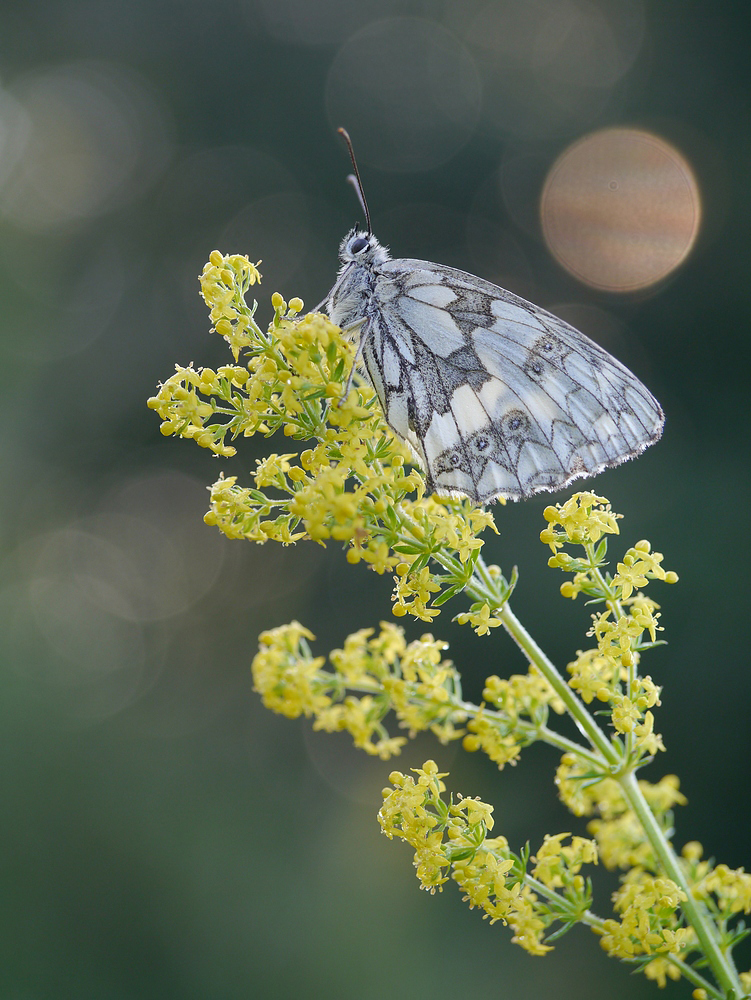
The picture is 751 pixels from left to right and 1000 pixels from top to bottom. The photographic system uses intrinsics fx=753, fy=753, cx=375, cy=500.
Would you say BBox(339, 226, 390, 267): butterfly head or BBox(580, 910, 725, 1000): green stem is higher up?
BBox(339, 226, 390, 267): butterfly head

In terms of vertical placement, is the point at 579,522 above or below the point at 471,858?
above

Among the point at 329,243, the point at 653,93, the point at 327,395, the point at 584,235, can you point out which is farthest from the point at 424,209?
the point at 327,395

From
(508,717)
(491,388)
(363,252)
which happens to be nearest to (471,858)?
(508,717)

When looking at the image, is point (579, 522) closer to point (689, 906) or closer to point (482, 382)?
point (482, 382)

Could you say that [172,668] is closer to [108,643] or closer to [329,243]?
[108,643]

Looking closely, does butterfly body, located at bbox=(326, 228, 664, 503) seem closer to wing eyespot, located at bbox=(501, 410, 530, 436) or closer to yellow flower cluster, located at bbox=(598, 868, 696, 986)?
wing eyespot, located at bbox=(501, 410, 530, 436)

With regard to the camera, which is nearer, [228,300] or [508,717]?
[508,717]

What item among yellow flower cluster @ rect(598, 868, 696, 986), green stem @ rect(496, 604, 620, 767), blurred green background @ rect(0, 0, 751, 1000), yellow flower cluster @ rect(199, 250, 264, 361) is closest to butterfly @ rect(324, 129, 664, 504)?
yellow flower cluster @ rect(199, 250, 264, 361)
